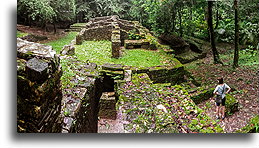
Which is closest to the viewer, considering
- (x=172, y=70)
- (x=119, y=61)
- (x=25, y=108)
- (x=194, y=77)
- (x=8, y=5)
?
(x=25, y=108)

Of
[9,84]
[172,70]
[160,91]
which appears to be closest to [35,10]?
[9,84]

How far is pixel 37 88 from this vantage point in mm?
2029

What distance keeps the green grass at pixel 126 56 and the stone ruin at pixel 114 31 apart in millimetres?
386

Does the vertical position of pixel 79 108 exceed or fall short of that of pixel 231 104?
it exceeds it

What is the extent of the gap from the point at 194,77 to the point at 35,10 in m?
4.11

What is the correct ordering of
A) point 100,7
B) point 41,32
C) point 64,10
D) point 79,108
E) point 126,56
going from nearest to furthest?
point 79,108 → point 41,32 → point 64,10 → point 100,7 → point 126,56

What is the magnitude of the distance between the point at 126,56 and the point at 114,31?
78.8 inches

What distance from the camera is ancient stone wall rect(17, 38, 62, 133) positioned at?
6.68ft

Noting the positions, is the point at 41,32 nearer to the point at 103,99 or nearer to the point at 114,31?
the point at 103,99

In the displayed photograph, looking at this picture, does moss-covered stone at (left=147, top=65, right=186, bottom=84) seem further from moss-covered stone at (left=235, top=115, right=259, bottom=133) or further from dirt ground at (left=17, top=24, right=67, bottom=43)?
moss-covered stone at (left=235, top=115, right=259, bottom=133)

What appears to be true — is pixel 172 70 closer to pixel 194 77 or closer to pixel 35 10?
pixel 194 77

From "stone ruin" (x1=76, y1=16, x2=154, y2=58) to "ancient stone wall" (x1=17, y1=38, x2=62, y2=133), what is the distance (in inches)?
229

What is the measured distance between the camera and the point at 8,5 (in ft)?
10.9

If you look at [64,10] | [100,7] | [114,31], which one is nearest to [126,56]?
[100,7]
